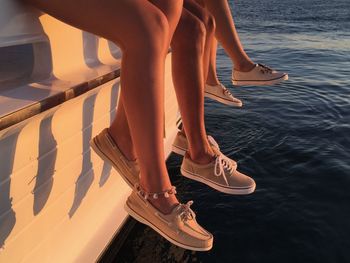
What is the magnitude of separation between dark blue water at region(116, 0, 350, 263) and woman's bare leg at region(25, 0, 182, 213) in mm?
1180

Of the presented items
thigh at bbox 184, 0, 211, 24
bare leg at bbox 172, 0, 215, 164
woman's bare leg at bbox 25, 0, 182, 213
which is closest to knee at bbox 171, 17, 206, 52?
bare leg at bbox 172, 0, 215, 164

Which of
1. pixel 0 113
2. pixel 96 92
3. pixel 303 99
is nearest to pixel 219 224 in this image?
pixel 96 92

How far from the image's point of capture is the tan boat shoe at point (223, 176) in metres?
2.05

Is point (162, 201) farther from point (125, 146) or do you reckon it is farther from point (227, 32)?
point (227, 32)

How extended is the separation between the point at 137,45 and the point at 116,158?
540mm

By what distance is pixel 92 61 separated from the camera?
7.03 ft

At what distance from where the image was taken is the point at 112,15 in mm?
1487

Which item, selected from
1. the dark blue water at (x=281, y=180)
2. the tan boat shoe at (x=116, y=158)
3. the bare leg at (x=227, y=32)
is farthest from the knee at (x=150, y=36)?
the dark blue water at (x=281, y=180)

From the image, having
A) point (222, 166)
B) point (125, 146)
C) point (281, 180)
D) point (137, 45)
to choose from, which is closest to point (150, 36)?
point (137, 45)

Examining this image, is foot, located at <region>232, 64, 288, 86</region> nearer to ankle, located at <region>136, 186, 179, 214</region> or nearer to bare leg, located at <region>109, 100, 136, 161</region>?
bare leg, located at <region>109, 100, 136, 161</region>

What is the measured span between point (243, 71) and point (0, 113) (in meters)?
1.75

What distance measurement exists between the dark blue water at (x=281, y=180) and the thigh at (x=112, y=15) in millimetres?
1480

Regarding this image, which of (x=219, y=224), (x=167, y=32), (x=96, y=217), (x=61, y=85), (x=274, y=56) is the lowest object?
(x=274, y=56)

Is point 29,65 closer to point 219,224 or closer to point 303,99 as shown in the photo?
point 219,224
